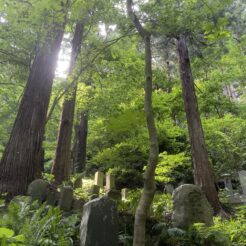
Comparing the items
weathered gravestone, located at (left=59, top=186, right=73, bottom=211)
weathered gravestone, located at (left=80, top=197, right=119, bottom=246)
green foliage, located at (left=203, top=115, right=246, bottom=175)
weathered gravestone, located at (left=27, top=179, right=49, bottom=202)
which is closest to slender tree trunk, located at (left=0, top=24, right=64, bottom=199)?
weathered gravestone, located at (left=27, top=179, right=49, bottom=202)

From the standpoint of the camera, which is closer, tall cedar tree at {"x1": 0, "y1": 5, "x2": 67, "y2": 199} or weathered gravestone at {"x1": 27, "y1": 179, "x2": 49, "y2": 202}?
weathered gravestone at {"x1": 27, "y1": 179, "x2": 49, "y2": 202}

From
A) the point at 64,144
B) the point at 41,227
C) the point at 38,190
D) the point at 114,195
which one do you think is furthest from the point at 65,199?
the point at 64,144

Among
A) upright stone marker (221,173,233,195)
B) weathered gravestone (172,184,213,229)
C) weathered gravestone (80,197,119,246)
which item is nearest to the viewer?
weathered gravestone (80,197,119,246)

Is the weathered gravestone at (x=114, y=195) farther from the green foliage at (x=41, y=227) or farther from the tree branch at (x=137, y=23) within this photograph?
the tree branch at (x=137, y=23)

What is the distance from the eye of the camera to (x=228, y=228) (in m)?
4.09

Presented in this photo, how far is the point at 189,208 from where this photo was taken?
4547 mm

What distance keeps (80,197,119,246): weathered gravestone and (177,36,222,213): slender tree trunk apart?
4.12 m

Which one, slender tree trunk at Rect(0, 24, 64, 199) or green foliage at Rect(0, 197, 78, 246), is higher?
slender tree trunk at Rect(0, 24, 64, 199)

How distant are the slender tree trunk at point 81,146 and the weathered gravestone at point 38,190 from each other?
22.5 ft

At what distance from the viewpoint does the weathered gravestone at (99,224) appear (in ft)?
10.6

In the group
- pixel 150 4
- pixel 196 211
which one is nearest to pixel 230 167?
pixel 196 211

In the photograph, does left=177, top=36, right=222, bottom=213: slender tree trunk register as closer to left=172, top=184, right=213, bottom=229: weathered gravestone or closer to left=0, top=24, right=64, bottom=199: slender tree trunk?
left=172, top=184, right=213, bottom=229: weathered gravestone

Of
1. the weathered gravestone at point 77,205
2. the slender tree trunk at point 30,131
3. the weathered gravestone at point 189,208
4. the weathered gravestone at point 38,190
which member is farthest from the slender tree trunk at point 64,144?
the weathered gravestone at point 189,208

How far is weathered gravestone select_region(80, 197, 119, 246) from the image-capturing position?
323cm
